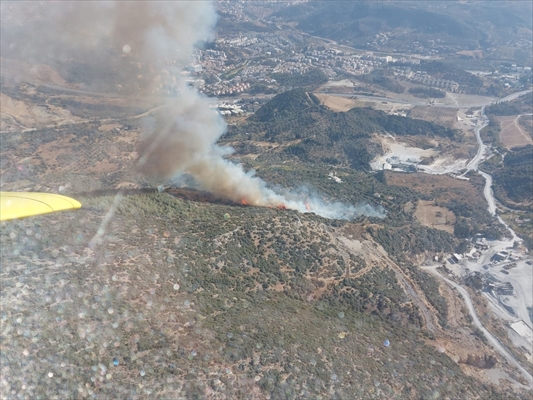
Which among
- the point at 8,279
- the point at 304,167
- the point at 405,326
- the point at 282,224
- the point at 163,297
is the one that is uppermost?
the point at 8,279

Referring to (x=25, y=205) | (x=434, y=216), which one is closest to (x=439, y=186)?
(x=434, y=216)

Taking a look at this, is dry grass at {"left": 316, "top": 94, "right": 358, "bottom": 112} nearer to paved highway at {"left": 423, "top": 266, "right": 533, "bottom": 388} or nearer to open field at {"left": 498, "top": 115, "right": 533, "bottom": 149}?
open field at {"left": 498, "top": 115, "right": 533, "bottom": 149}

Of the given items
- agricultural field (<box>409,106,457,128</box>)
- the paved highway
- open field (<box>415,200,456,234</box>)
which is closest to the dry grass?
agricultural field (<box>409,106,457,128</box>)

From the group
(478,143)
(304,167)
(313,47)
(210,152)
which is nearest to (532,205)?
(478,143)

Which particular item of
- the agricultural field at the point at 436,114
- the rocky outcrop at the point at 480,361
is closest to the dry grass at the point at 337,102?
the agricultural field at the point at 436,114

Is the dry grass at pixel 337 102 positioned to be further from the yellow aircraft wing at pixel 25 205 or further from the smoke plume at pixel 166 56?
the yellow aircraft wing at pixel 25 205

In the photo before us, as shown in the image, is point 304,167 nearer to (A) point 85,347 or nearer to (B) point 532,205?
(B) point 532,205
